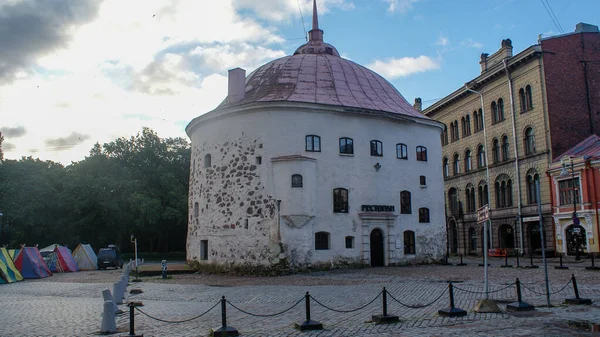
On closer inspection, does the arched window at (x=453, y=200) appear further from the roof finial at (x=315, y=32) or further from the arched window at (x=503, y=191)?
the roof finial at (x=315, y=32)

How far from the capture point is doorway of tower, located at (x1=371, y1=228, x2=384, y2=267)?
30328 millimetres

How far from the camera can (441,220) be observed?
33094 millimetres

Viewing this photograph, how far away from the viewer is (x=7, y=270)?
2784cm

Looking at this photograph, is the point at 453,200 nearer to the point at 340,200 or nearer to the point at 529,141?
the point at 529,141

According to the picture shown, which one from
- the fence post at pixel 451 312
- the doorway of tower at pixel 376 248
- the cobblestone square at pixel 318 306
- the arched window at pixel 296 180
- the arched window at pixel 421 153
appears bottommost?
the cobblestone square at pixel 318 306

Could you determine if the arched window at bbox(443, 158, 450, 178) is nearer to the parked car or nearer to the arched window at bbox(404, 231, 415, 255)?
the arched window at bbox(404, 231, 415, 255)

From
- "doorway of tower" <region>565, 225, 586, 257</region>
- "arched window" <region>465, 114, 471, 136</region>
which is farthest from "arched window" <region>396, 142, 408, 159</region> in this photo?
"arched window" <region>465, 114, 471, 136</region>

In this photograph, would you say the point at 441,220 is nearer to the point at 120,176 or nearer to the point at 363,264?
the point at 363,264

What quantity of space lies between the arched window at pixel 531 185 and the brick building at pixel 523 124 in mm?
73

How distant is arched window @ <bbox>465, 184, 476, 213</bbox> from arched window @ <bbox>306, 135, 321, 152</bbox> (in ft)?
85.7

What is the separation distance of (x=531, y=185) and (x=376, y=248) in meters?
18.1

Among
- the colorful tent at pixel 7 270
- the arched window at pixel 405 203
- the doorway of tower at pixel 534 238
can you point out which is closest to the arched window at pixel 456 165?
the doorway of tower at pixel 534 238

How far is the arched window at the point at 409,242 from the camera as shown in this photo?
31.3m

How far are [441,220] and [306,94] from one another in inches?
465
